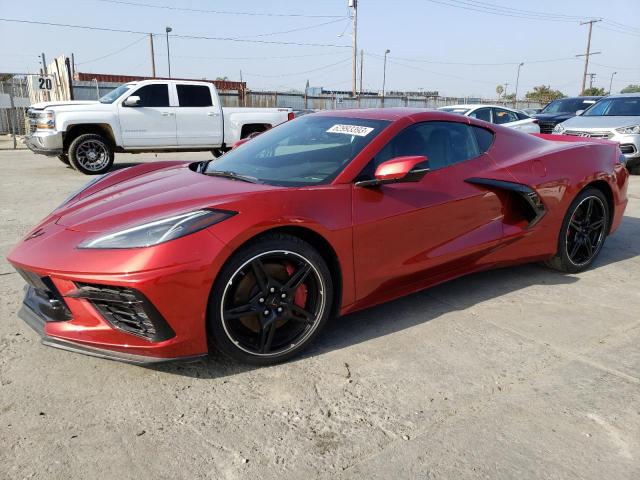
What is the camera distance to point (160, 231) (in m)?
2.37

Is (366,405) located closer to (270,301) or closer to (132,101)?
(270,301)

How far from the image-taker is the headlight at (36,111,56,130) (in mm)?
9539

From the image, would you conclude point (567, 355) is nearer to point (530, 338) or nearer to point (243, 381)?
point (530, 338)

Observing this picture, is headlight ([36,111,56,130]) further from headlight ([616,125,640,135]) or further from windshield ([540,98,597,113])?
windshield ([540,98,597,113])

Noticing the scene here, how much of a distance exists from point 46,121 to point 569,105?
47.5 ft

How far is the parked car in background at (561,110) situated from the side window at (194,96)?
913 centimetres

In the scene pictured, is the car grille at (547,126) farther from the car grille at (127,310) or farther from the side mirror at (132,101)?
the car grille at (127,310)

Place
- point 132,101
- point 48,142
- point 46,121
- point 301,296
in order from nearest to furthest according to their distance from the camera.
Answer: point 301,296 < point 48,142 < point 46,121 < point 132,101

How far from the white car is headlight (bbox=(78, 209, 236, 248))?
30.9ft

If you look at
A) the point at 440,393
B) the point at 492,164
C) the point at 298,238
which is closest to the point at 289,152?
the point at 298,238

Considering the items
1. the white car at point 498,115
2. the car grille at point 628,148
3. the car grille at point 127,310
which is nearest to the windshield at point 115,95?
the white car at point 498,115

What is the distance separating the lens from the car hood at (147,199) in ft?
8.27

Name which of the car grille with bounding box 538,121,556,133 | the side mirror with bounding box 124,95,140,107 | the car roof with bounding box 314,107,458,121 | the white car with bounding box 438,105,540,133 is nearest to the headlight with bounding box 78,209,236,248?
the car roof with bounding box 314,107,458,121

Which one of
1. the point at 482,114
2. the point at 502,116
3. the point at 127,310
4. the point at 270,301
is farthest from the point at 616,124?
the point at 127,310
